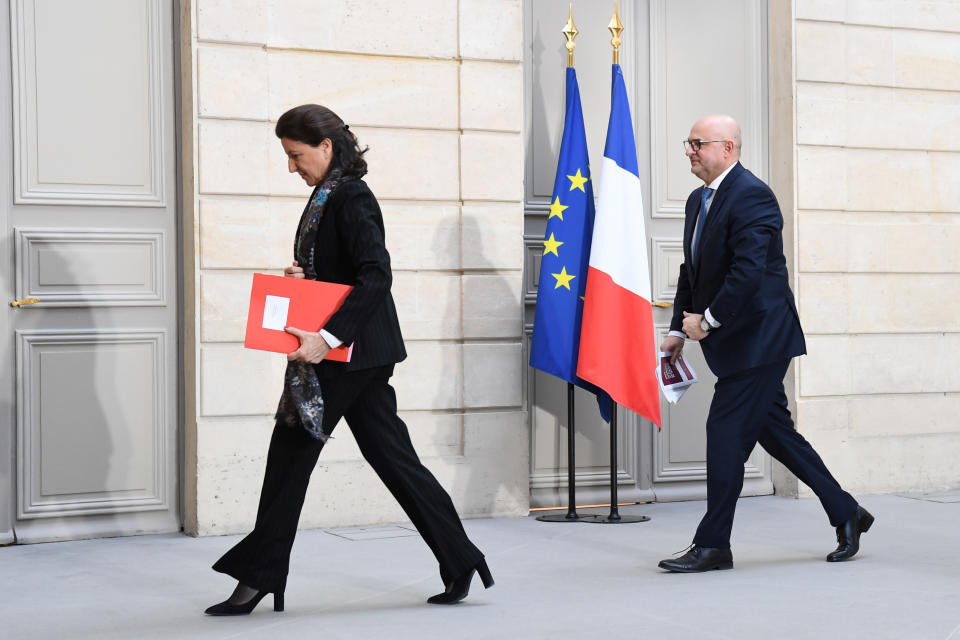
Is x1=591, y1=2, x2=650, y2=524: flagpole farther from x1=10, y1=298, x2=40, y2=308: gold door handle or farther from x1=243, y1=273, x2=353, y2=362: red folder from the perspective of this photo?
x1=10, y1=298, x2=40, y2=308: gold door handle

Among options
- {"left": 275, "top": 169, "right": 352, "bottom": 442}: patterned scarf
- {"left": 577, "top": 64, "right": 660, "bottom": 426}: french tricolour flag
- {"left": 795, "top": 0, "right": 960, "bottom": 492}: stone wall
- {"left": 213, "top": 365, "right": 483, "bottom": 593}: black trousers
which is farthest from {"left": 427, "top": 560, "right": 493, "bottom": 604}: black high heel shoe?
{"left": 795, "top": 0, "right": 960, "bottom": 492}: stone wall

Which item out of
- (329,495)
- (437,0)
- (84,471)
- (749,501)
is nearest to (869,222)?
(749,501)

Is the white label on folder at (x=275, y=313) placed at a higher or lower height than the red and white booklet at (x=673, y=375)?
higher

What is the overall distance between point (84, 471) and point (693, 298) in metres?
3.14

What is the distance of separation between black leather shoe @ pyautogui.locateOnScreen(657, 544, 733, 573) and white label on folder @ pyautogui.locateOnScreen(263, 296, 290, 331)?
2077 millimetres

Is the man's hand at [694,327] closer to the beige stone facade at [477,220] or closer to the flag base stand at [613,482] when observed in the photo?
the flag base stand at [613,482]

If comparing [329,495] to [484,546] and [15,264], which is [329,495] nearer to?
[484,546]

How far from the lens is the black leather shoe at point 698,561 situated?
17.1 feet

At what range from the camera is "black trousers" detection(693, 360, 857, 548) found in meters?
5.25

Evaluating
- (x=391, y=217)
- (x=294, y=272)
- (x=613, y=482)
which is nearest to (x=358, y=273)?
(x=294, y=272)

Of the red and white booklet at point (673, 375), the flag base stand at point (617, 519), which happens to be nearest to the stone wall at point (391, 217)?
the flag base stand at point (617, 519)

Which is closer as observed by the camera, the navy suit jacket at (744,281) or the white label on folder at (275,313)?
the white label on folder at (275,313)

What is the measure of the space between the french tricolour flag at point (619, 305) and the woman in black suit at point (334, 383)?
7.71ft

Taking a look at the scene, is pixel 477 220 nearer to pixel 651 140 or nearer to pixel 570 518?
pixel 651 140
